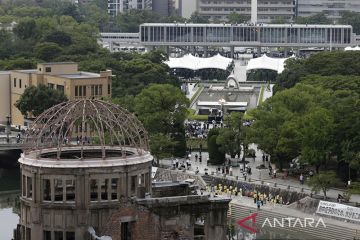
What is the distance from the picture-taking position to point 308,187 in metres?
57.5

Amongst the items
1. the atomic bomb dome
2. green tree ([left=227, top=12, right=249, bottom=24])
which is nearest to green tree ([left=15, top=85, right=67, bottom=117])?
the atomic bomb dome

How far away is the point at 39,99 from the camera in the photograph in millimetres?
78000

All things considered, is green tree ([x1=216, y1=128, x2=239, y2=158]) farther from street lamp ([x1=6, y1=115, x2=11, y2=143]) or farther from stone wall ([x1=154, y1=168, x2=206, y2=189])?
street lamp ([x1=6, y1=115, x2=11, y2=143])

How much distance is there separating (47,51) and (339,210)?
64.0 metres

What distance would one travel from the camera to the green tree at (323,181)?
5419 cm

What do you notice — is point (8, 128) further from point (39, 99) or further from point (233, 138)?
point (233, 138)

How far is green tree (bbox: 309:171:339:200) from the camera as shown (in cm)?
5419

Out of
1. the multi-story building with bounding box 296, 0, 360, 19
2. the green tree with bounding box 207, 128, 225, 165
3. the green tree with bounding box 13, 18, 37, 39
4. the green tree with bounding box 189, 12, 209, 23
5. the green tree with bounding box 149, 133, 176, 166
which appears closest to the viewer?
the green tree with bounding box 149, 133, 176, 166

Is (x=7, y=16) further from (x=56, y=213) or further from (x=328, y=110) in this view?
(x=56, y=213)

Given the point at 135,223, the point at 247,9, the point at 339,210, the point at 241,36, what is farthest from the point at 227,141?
the point at 247,9

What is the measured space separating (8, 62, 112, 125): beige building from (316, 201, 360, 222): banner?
1250 inches

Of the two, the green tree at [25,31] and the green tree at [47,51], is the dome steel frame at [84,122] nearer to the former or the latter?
the green tree at [47,51]

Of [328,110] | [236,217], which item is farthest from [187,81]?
[236,217]

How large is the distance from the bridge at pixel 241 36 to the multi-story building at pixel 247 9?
4171cm
